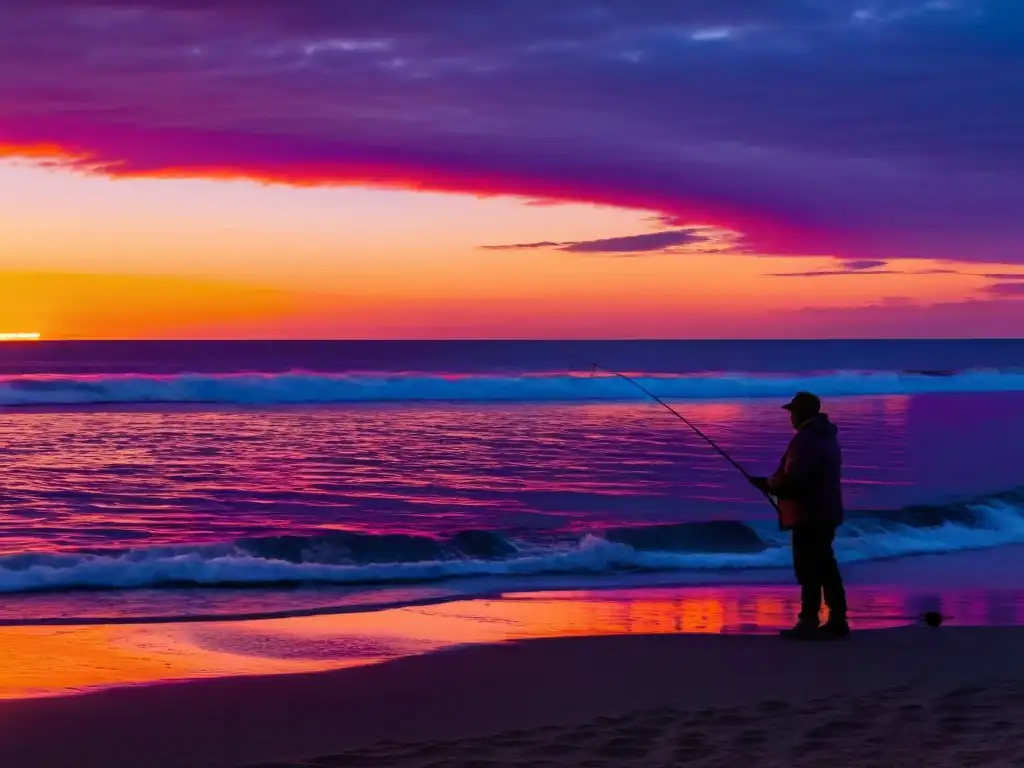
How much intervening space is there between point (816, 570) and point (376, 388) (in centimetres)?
3304

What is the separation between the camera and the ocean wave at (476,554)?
934 cm

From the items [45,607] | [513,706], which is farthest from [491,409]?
[513,706]

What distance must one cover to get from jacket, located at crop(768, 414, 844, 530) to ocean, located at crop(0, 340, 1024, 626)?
2656mm

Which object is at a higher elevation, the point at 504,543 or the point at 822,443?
the point at 822,443

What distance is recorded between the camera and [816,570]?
7477mm

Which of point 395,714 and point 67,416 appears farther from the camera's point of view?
point 67,416

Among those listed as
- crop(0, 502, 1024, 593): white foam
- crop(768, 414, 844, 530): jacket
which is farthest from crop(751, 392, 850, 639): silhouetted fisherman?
crop(0, 502, 1024, 593): white foam

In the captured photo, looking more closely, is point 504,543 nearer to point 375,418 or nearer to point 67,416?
point 375,418

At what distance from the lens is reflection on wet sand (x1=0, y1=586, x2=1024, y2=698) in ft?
21.7

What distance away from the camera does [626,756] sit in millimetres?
4941

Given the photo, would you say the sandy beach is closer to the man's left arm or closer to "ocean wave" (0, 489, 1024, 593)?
the man's left arm

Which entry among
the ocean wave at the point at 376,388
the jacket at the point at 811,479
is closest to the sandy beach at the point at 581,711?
the jacket at the point at 811,479

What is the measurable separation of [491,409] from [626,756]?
Answer: 27.1 m

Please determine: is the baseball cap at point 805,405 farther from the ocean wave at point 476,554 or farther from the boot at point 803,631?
the ocean wave at point 476,554
